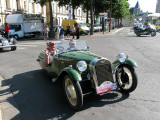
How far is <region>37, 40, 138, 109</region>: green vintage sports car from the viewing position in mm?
3660

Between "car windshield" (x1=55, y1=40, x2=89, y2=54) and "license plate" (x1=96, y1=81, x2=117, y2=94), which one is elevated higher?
"car windshield" (x1=55, y1=40, x2=89, y2=54)

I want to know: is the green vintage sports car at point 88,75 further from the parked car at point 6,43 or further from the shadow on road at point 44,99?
the parked car at point 6,43

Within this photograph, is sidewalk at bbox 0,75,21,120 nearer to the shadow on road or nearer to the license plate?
the shadow on road

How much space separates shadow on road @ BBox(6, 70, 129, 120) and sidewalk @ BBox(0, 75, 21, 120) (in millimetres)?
85

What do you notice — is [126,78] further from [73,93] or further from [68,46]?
[68,46]

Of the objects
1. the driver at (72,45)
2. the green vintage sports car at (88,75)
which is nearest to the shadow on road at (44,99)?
the green vintage sports car at (88,75)

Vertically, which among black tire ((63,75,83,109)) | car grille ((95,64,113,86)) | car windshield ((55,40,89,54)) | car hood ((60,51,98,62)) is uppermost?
car windshield ((55,40,89,54))

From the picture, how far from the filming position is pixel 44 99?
14.1ft

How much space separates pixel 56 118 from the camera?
341cm

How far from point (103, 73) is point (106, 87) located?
0.33 meters

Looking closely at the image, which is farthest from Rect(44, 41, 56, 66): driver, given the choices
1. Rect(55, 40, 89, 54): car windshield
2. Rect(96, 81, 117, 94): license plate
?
Rect(96, 81, 117, 94): license plate

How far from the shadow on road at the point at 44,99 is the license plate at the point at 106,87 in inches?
13.1

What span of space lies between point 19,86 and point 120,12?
1983 inches

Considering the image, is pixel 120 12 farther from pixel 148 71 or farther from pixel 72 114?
pixel 72 114
